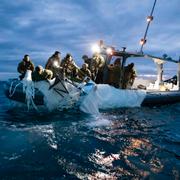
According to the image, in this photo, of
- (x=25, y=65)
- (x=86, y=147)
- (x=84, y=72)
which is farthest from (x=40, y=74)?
(x=86, y=147)

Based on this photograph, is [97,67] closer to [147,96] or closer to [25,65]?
[147,96]

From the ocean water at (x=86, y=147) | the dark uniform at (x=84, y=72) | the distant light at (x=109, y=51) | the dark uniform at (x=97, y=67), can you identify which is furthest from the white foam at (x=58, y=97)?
the distant light at (x=109, y=51)

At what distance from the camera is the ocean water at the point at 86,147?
21.1ft

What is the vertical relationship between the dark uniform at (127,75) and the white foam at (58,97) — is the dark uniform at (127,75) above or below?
above

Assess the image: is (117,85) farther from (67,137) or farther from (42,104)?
(67,137)

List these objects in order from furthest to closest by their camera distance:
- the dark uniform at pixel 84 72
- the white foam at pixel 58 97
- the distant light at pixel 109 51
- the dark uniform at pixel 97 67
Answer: the dark uniform at pixel 97 67 → the distant light at pixel 109 51 → the dark uniform at pixel 84 72 → the white foam at pixel 58 97

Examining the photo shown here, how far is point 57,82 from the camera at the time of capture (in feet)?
44.7

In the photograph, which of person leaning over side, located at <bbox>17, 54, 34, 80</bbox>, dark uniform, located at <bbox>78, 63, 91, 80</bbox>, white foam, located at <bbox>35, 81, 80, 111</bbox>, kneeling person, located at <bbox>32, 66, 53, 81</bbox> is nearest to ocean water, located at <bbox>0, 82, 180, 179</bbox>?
white foam, located at <bbox>35, 81, 80, 111</bbox>

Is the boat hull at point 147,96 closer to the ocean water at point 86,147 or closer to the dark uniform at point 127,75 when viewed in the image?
the ocean water at point 86,147

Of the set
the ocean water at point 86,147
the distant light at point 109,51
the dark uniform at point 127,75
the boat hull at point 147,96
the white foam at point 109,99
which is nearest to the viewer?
the ocean water at point 86,147

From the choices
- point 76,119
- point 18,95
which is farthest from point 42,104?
point 76,119

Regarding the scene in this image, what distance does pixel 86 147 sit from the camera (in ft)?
27.4

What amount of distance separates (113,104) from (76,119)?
387 centimetres


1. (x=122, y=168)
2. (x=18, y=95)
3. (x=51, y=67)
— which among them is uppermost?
(x=51, y=67)
